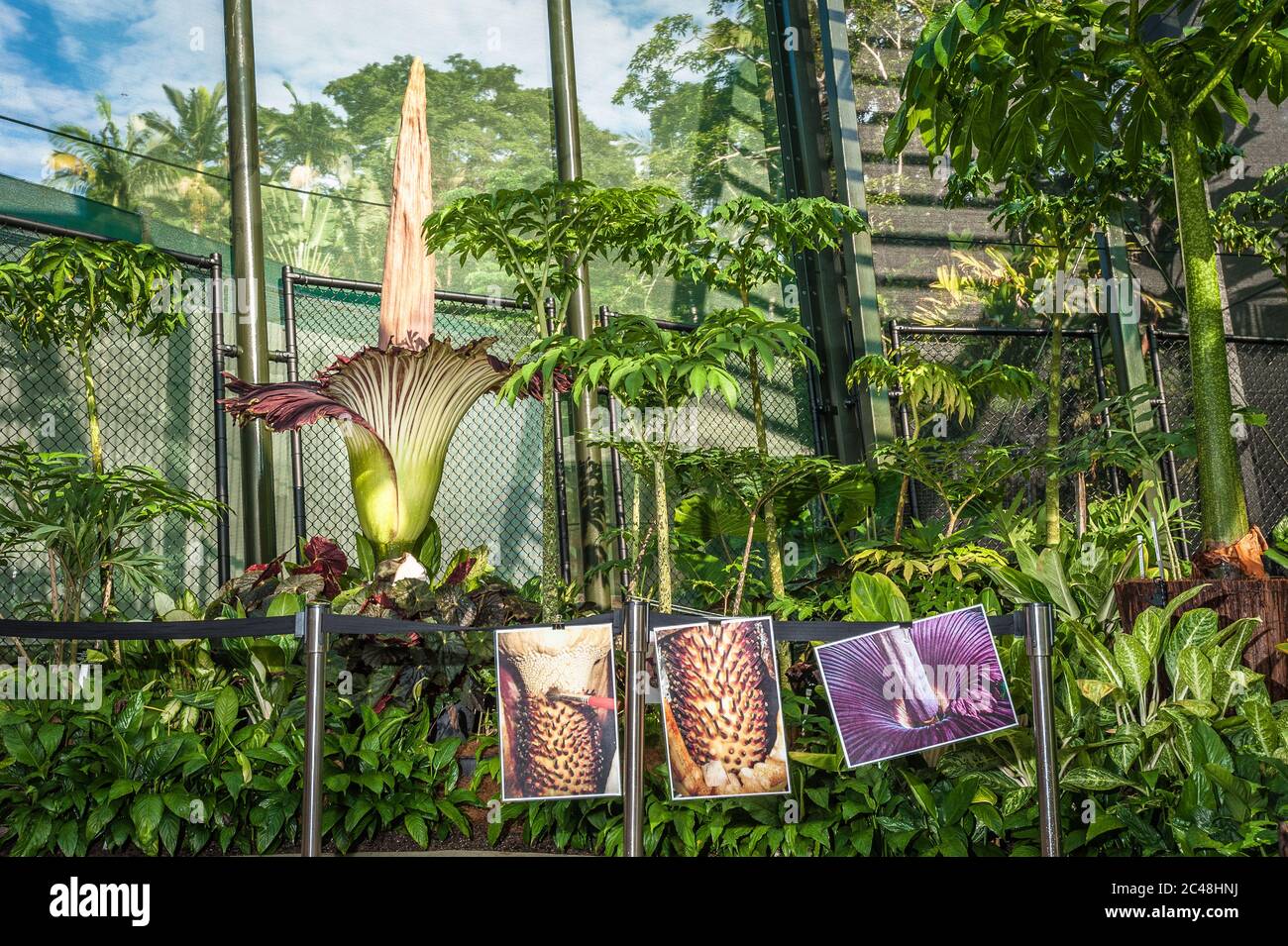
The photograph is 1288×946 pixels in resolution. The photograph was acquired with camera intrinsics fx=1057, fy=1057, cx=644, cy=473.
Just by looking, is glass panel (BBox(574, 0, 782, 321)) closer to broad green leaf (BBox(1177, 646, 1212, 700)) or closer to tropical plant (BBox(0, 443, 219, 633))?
tropical plant (BBox(0, 443, 219, 633))

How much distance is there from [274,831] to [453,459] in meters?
3.83

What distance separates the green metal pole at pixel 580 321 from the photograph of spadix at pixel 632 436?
32 millimetres

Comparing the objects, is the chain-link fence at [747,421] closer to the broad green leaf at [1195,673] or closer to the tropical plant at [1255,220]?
the tropical plant at [1255,220]

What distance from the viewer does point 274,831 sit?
10.5ft

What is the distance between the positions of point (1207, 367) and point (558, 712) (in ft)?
8.46

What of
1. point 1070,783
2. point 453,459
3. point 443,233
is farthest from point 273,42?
point 1070,783

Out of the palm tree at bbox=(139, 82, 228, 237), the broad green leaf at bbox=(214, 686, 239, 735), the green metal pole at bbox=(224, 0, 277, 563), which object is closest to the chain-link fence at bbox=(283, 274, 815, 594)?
the green metal pole at bbox=(224, 0, 277, 563)

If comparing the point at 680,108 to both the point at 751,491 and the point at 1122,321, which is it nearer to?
the point at 1122,321

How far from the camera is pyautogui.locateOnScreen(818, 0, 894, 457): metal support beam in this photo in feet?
23.9

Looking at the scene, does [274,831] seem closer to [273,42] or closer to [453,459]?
[453,459]

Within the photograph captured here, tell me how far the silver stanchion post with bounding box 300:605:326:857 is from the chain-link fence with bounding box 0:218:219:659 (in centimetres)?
328

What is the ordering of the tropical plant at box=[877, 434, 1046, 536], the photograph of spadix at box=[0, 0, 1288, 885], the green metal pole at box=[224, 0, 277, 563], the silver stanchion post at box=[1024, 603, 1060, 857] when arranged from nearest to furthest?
the silver stanchion post at box=[1024, 603, 1060, 857] → the photograph of spadix at box=[0, 0, 1288, 885] → the tropical plant at box=[877, 434, 1046, 536] → the green metal pole at box=[224, 0, 277, 563]

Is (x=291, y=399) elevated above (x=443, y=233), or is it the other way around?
(x=443, y=233)
